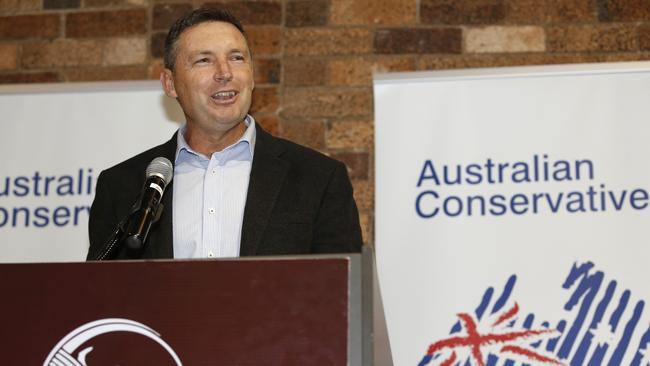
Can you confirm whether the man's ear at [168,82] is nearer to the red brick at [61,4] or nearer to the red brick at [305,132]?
the red brick at [305,132]

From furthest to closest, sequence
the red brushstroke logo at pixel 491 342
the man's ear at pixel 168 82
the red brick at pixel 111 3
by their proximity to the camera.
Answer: the red brick at pixel 111 3, the red brushstroke logo at pixel 491 342, the man's ear at pixel 168 82

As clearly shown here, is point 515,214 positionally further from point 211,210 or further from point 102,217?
point 102,217

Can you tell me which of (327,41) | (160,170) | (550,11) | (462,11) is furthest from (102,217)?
(550,11)

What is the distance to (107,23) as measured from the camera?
3312mm

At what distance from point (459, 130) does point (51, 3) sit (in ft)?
5.04

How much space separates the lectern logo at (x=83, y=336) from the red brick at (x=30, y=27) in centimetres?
219

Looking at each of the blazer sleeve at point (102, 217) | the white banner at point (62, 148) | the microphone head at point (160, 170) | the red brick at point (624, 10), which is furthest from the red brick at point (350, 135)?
the microphone head at point (160, 170)

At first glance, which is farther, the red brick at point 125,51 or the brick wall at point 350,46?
the red brick at point 125,51

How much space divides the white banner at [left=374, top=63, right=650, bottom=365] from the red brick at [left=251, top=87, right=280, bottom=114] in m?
0.50

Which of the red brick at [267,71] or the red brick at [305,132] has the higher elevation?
the red brick at [267,71]

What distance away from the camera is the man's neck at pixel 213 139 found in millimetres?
2210

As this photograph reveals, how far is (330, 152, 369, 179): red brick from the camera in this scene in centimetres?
309

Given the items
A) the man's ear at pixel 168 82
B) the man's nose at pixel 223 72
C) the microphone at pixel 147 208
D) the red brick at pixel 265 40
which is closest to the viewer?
the microphone at pixel 147 208

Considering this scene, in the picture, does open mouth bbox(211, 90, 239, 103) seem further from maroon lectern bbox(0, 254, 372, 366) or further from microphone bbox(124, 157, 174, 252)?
maroon lectern bbox(0, 254, 372, 366)
